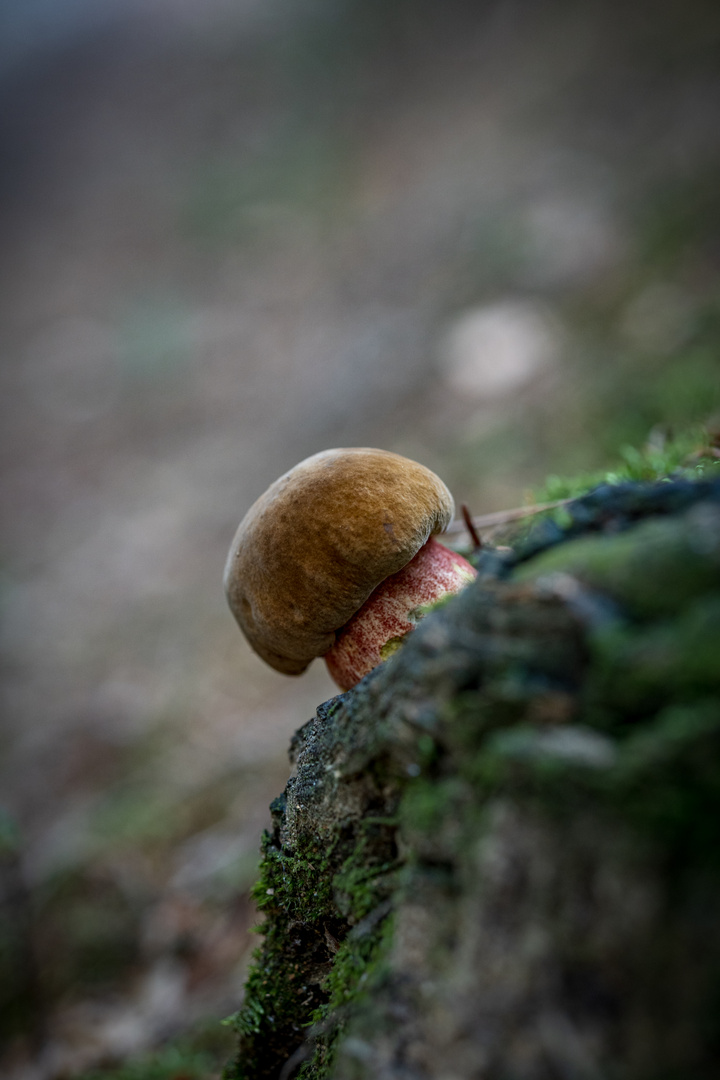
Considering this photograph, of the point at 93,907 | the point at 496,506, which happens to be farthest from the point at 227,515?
the point at 93,907

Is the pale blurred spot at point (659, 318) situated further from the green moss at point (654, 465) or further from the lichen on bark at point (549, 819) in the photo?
the lichen on bark at point (549, 819)

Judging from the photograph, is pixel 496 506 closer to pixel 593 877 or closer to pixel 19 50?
pixel 593 877

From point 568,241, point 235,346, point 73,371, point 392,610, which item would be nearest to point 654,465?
point 392,610

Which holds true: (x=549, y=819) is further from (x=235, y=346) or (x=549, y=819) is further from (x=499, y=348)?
(x=235, y=346)

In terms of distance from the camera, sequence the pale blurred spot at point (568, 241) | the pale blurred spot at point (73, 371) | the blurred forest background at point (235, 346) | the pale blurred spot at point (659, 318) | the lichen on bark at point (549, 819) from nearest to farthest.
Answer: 1. the lichen on bark at point (549, 819)
2. the blurred forest background at point (235, 346)
3. the pale blurred spot at point (659, 318)
4. the pale blurred spot at point (568, 241)
5. the pale blurred spot at point (73, 371)

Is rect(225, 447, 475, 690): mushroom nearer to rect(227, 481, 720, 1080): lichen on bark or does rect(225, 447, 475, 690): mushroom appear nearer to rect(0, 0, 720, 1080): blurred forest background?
rect(227, 481, 720, 1080): lichen on bark

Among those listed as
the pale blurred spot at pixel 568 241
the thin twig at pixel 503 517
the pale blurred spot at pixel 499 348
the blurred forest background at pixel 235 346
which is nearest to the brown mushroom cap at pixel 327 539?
the thin twig at pixel 503 517
